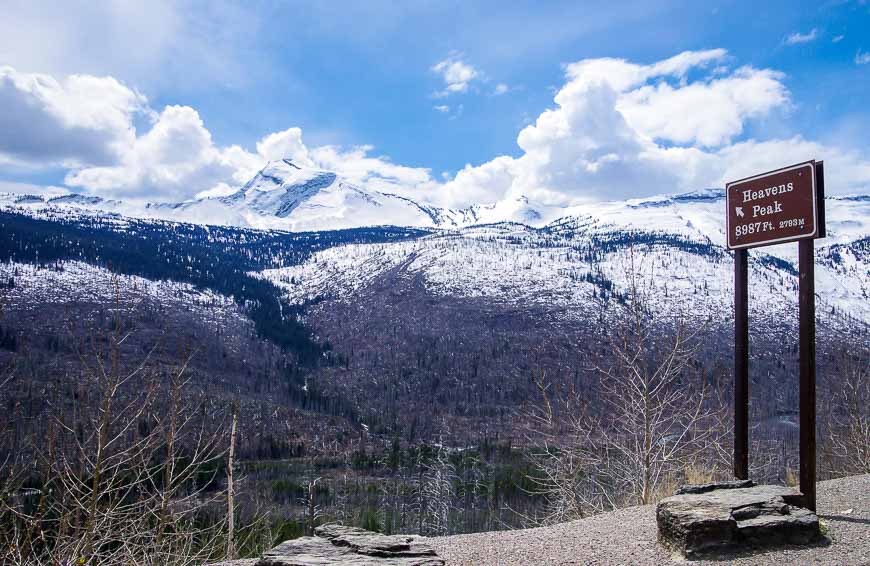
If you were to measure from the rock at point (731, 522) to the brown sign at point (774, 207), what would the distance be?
3.17 metres

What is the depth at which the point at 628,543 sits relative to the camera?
6.90m

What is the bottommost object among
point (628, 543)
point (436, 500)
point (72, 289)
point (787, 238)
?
point (436, 500)

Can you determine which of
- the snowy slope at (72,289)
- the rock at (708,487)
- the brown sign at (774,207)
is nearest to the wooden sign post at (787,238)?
the brown sign at (774,207)

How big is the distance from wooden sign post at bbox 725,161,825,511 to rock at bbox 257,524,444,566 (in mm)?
4536

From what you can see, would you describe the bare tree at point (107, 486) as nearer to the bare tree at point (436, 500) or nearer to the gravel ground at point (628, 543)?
the gravel ground at point (628, 543)

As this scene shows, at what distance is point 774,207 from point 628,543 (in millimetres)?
4601

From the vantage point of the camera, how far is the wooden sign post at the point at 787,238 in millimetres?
7273

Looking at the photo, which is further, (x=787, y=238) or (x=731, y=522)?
(x=787, y=238)

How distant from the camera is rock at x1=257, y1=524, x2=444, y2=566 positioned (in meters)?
6.14

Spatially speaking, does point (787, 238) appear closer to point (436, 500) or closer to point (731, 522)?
point (731, 522)

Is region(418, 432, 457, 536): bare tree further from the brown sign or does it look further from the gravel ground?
the brown sign

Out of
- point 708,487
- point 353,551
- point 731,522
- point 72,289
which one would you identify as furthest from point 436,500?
point 72,289

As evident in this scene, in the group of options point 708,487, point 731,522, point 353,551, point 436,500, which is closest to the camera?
point 731,522

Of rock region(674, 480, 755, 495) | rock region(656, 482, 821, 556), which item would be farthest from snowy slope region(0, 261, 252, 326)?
rock region(656, 482, 821, 556)
